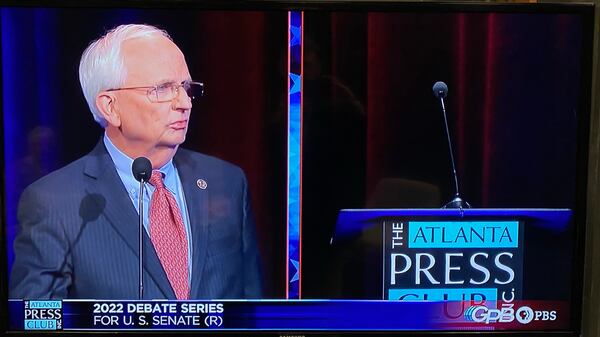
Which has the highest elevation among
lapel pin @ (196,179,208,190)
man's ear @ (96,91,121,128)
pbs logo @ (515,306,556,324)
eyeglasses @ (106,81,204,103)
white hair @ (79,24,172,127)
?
white hair @ (79,24,172,127)

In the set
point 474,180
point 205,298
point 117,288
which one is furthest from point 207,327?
point 474,180

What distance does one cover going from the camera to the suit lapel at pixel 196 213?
1.92 m

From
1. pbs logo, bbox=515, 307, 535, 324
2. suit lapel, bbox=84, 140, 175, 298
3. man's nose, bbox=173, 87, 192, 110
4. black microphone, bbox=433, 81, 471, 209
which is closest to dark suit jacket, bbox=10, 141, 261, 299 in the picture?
suit lapel, bbox=84, 140, 175, 298

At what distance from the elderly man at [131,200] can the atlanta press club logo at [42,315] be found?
3 centimetres

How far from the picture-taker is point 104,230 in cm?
190

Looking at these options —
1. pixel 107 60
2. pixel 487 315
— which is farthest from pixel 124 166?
pixel 487 315

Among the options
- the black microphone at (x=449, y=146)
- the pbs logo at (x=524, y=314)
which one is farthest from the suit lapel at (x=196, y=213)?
the pbs logo at (x=524, y=314)

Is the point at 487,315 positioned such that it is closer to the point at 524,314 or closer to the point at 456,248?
the point at 524,314

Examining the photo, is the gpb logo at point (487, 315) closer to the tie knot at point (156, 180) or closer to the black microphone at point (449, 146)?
the black microphone at point (449, 146)

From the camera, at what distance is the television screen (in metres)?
1.88

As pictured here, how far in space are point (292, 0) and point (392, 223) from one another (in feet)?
2.27

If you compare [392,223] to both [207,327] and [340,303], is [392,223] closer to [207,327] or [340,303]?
[340,303]

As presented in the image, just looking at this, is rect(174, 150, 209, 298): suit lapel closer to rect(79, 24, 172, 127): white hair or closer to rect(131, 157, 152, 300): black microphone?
rect(131, 157, 152, 300): black microphone

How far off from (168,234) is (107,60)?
51 centimetres
